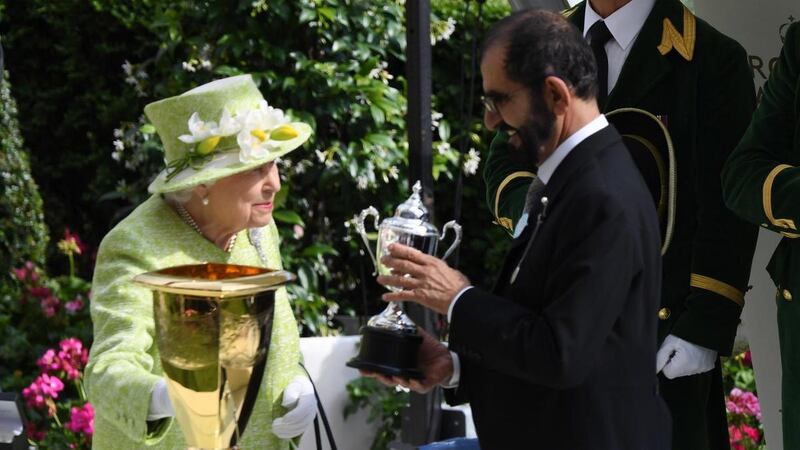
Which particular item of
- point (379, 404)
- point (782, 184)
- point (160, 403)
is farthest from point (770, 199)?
point (379, 404)

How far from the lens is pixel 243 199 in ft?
8.82

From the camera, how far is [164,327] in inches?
84.5

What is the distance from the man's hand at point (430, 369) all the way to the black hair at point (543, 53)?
1.93ft

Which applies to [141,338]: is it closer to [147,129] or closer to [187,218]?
[187,218]

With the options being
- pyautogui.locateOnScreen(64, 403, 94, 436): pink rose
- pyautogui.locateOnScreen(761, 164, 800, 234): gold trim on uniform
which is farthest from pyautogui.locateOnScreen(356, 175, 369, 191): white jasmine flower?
pyautogui.locateOnScreen(761, 164, 800, 234): gold trim on uniform

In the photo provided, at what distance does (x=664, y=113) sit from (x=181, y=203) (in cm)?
117

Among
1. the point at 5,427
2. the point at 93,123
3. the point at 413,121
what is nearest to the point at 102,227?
the point at 93,123

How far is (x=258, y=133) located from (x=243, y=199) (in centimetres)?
15

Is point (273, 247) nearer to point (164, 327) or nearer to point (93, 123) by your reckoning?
point (164, 327)

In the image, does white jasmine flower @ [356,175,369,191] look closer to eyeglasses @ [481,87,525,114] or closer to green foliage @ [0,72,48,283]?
green foliage @ [0,72,48,283]

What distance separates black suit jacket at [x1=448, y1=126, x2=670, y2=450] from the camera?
2.11 meters

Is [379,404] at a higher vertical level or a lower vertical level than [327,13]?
lower

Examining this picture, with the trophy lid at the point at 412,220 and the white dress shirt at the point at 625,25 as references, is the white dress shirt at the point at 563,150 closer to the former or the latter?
the trophy lid at the point at 412,220

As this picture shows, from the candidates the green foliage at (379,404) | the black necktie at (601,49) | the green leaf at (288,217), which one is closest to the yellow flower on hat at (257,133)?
the black necktie at (601,49)
